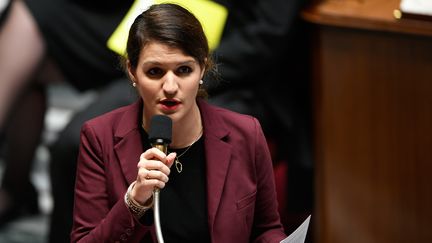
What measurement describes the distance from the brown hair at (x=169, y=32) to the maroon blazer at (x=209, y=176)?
0.09 metres

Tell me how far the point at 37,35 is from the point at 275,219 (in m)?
1.17

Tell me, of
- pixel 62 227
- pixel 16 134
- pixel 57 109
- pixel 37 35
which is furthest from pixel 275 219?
pixel 57 109

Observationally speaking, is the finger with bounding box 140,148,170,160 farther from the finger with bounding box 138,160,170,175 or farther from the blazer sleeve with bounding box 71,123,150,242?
the blazer sleeve with bounding box 71,123,150,242

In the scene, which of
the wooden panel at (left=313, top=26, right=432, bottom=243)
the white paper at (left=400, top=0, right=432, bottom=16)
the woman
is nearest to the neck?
the woman

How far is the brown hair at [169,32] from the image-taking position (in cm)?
91

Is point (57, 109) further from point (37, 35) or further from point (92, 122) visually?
point (92, 122)

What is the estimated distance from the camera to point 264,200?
101cm

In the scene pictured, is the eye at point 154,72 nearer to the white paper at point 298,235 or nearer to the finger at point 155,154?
the finger at point 155,154

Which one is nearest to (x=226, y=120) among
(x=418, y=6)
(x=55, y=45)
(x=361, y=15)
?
(x=418, y=6)

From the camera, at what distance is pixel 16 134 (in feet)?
7.49

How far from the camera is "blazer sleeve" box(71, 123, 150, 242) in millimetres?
955

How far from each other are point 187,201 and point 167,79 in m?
0.16

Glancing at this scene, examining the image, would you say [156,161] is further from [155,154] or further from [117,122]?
[117,122]

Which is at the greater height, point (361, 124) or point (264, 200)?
point (264, 200)
